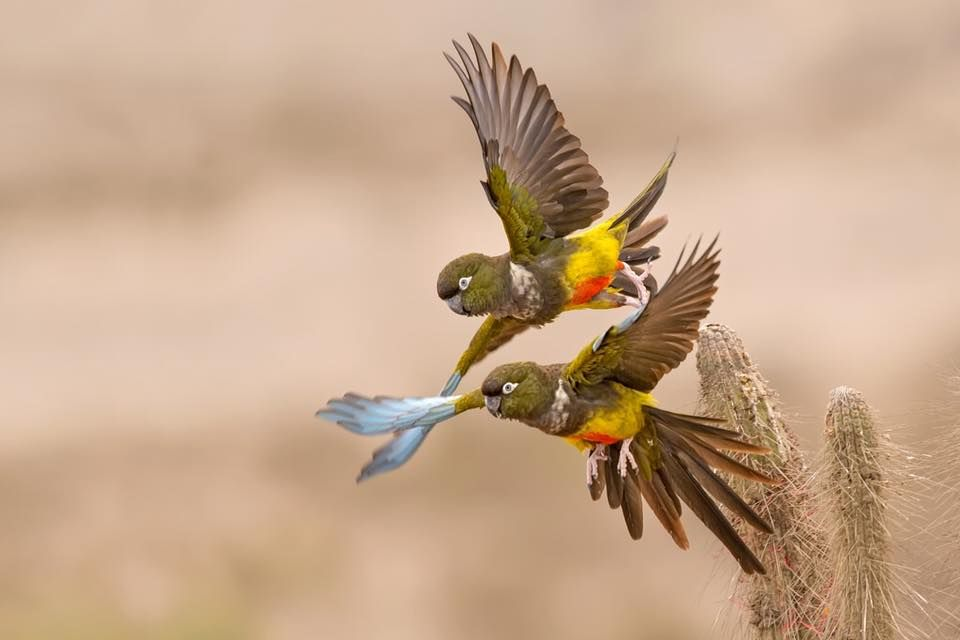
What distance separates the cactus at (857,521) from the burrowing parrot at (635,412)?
0.23 meters

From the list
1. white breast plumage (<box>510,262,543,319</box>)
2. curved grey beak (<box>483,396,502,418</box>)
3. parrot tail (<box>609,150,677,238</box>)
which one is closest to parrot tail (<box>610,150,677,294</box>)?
parrot tail (<box>609,150,677,238</box>)

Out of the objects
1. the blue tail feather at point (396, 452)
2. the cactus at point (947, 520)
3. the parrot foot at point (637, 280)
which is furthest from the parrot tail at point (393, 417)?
the cactus at point (947, 520)

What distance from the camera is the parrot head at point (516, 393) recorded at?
1161mm

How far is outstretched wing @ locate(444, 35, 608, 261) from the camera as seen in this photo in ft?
4.20

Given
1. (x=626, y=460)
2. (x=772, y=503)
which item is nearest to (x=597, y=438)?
(x=626, y=460)

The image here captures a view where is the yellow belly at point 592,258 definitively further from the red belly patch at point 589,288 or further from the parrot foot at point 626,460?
the parrot foot at point 626,460

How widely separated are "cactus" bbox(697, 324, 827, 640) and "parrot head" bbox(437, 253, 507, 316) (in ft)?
1.01

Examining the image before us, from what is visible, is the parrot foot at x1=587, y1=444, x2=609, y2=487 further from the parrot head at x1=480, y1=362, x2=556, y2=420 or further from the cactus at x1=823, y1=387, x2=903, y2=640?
the cactus at x1=823, y1=387, x2=903, y2=640

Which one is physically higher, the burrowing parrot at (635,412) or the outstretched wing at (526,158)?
the outstretched wing at (526,158)

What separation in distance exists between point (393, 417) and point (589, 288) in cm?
26

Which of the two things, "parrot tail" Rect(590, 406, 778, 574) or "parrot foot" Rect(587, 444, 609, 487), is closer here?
"parrot tail" Rect(590, 406, 778, 574)

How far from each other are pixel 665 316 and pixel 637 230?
243 mm

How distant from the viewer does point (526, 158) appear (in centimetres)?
130

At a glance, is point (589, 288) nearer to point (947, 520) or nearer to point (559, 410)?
point (559, 410)
